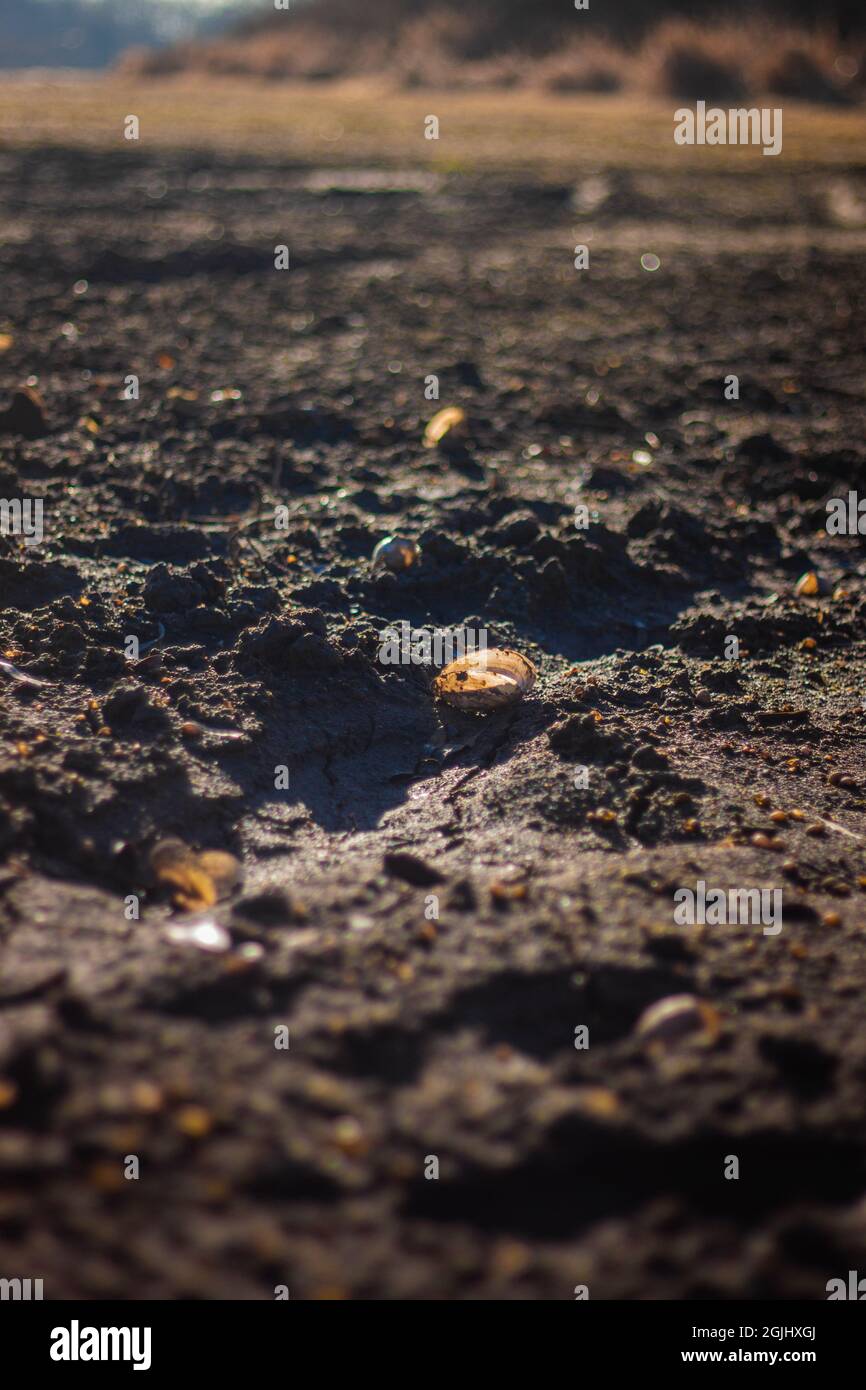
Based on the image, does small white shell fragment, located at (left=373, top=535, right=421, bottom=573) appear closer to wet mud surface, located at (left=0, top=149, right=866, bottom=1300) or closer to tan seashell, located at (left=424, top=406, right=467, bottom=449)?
wet mud surface, located at (left=0, top=149, right=866, bottom=1300)

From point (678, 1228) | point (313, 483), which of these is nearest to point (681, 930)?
point (678, 1228)

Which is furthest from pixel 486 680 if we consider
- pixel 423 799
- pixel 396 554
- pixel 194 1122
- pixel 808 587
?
pixel 194 1122

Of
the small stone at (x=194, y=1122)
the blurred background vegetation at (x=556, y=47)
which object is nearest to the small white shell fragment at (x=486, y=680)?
the small stone at (x=194, y=1122)

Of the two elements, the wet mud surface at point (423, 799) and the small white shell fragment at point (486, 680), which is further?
the small white shell fragment at point (486, 680)

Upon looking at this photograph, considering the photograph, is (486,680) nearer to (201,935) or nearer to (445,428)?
(201,935)

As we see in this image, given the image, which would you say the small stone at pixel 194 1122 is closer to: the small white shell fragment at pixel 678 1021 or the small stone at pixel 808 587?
the small white shell fragment at pixel 678 1021

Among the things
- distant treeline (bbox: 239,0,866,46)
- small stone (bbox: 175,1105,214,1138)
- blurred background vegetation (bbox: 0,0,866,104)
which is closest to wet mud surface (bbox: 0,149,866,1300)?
small stone (bbox: 175,1105,214,1138)
